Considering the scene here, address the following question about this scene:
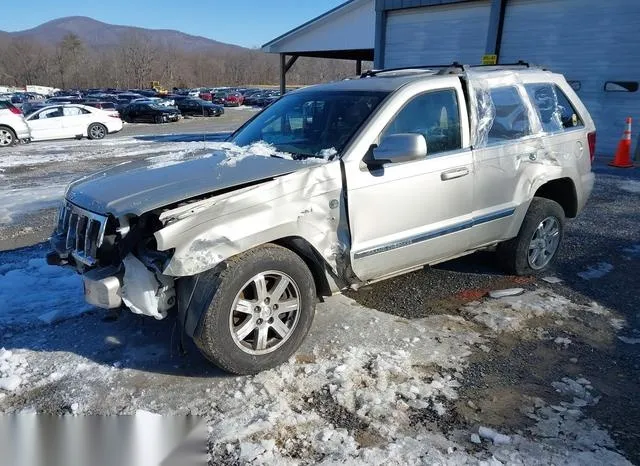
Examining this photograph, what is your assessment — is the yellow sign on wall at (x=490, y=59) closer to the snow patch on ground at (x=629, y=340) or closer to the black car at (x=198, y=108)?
the snow patch on ground at (x=629, y=340)

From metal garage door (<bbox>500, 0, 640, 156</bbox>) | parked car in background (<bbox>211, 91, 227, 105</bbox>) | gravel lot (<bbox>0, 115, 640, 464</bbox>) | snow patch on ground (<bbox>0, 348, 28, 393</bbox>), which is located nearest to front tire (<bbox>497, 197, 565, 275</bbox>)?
gravel lot (<bbox>0, 115, 640, 464</bbox>)

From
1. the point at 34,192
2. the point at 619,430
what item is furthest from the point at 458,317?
the point at 34,192

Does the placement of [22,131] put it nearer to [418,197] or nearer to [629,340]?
[418,197]

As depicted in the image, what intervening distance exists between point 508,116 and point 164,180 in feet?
9.74

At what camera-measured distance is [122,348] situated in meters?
3.70

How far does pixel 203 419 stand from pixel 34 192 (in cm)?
815

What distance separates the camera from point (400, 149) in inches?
138

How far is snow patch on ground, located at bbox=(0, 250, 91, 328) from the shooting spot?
164 inches

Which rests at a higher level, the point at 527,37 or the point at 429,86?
the point at 527,37

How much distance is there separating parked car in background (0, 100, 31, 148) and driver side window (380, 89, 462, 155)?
1767 cm

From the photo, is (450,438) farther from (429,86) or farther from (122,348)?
(429,86)

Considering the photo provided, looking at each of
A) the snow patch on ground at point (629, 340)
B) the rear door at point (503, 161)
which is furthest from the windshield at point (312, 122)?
the snow patch on ground at point (629, 340)

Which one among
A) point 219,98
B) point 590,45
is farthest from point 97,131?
point 219,98

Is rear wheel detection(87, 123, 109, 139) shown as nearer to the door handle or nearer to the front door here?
the front door
